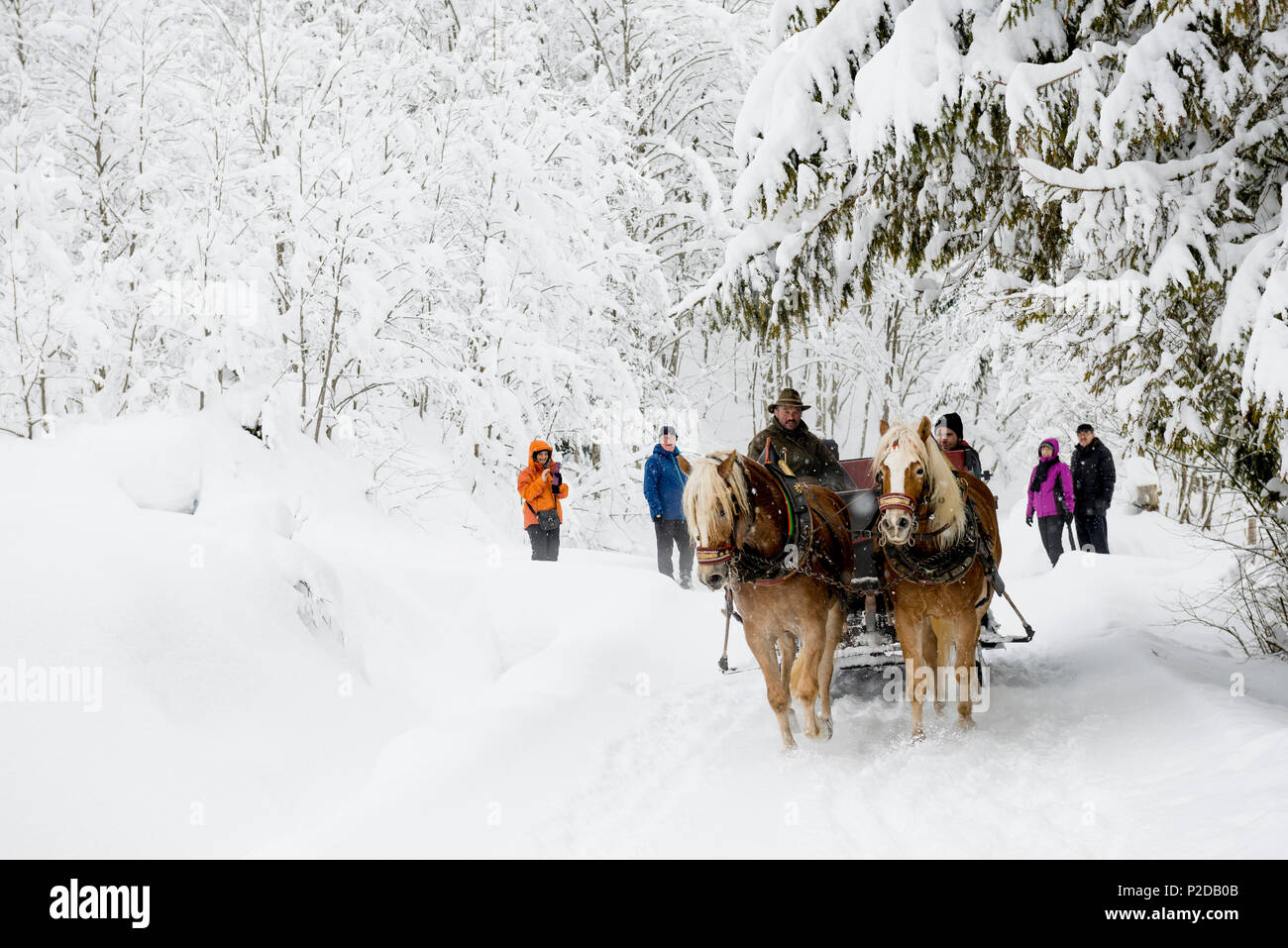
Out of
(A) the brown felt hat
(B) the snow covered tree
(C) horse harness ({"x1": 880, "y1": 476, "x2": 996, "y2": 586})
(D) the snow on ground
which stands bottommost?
(D) the snow on ground

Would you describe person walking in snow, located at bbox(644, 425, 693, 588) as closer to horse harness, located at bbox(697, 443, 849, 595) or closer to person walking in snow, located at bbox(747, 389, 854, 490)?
person walking in snow, located at bbox(747, 389, 854, 490)

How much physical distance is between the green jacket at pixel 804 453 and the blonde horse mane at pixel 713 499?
5.80 ft

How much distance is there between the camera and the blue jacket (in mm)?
11039

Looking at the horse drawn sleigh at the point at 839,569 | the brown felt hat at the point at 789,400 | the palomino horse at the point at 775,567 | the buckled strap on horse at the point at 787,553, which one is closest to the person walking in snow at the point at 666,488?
the brown felt hat at the point at 789,400

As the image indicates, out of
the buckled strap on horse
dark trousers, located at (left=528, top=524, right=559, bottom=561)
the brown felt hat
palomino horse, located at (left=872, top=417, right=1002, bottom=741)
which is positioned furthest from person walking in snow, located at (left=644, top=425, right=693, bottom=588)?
the buckled strap on horse

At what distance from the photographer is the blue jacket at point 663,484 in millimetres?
11039

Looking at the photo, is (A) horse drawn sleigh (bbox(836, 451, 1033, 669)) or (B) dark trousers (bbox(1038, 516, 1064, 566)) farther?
(B) dark trousers (bbox(1038, 516, 1064, 566))

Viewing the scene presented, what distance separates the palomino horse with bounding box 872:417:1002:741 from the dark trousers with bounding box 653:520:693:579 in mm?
5613

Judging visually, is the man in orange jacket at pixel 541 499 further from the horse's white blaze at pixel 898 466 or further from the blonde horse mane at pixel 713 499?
the horse's white blaze at pixel 898 466

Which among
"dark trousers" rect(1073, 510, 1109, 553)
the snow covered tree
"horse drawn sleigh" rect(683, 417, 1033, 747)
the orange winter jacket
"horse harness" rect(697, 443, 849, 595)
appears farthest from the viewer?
"dark trousers" rect(1073, 510, 1109, 553)

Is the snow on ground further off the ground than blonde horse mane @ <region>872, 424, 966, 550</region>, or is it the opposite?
blonde horse mane @ <region>872, 424, 966, 550</region>

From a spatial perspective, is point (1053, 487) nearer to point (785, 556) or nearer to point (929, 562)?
point (929, 562)

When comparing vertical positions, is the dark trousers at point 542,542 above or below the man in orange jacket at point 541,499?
below
